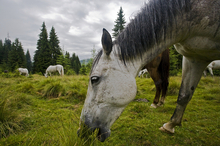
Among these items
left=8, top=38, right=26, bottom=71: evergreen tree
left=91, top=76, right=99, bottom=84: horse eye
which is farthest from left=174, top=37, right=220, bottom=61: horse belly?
left=8, top=38, right=26, bottom=71: evergreen tree

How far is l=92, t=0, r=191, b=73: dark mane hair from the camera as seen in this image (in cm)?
126

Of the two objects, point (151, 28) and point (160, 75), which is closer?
point (151, 28)

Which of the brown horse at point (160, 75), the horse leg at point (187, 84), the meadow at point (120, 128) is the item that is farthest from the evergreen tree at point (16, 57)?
the horse leg at point (187, 84)

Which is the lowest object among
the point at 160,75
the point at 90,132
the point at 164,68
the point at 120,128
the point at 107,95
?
the point at 120,128

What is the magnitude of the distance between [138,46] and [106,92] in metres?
0.70

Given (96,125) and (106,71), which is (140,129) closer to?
(96,125)

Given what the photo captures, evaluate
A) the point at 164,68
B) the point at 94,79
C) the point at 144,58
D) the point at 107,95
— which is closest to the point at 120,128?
the point at 107,95

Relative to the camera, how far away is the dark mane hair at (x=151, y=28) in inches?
49.5

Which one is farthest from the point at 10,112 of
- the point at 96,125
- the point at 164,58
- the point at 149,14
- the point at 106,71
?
the point at 164,58

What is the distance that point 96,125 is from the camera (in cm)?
118

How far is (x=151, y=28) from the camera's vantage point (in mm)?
1272

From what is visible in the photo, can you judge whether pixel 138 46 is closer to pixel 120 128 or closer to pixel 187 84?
pixel 187 84

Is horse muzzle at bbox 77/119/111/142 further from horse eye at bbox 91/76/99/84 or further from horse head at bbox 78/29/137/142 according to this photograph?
horse eye at bbox 91/76/99/84

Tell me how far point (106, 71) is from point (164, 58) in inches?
105
